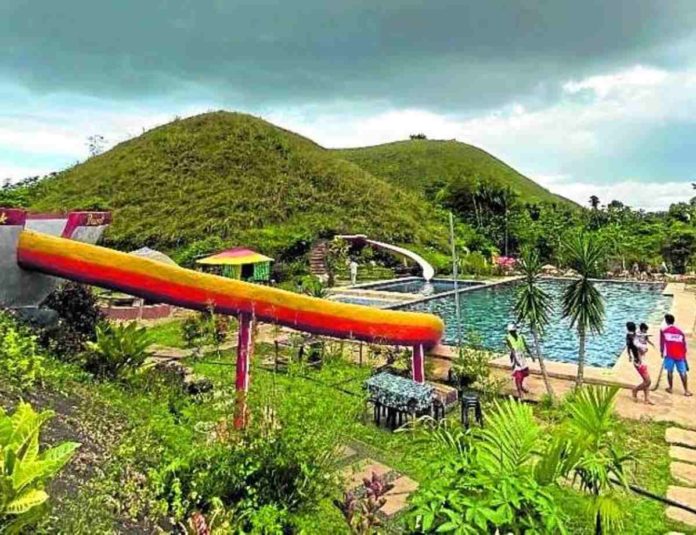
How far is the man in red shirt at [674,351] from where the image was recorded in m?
10.6

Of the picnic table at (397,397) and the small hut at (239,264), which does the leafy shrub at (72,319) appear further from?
the small hut at (239,264)

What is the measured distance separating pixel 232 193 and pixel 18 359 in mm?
33870

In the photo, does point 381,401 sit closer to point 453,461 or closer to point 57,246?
point 453,461

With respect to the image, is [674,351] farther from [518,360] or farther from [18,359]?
[18,359]

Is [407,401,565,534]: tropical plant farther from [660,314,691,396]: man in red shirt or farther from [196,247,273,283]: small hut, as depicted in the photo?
[196,247,273,283]: small hut

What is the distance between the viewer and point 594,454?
14.6 ft

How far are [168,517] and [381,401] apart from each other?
4.54 meters

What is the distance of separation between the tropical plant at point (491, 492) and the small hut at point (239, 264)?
16937 millimetres

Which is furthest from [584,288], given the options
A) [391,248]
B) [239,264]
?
[391,248]

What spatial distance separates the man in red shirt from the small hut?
45.7ft

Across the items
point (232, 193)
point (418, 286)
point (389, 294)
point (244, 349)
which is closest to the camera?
point (244, 349)

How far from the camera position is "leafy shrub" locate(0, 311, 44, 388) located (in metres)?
7.03

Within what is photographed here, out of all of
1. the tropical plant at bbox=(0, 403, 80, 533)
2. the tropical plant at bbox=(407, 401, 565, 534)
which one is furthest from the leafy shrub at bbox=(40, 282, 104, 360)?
the tropical plant at bbox=(407, 401, 565, 534)

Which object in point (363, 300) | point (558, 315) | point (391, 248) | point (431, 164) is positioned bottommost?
point (558, 315)
